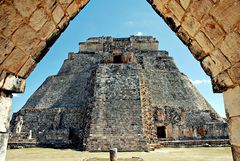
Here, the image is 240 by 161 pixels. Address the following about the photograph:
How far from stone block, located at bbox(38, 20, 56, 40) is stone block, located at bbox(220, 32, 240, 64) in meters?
1.85

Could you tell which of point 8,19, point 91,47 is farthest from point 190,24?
point 91,47

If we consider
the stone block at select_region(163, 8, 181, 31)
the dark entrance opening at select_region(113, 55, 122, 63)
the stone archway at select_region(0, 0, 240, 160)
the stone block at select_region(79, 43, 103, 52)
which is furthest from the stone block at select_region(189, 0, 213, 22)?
the stone block at select_region(79, 43, 103, 52)

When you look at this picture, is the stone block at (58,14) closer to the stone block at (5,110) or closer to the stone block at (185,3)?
the stone block at (5,110)

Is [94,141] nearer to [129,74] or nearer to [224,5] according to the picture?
[129,74]

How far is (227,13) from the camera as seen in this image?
2.07m

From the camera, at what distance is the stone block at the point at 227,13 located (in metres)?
1.99

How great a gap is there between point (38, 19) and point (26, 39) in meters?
0.25

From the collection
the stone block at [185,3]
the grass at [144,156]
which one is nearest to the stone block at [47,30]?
the stone block at [185,3]

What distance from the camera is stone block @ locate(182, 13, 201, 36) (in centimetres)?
243

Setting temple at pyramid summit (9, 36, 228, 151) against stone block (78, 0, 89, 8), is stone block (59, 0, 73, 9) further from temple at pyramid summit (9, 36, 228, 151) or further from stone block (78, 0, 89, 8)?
temple at pyramid summit (9, 36, 228, 151)

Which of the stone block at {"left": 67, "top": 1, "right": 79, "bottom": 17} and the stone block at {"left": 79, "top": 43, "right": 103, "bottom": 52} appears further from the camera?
the stone block at {"left": 79, "top": 43, "right": 103, "bottom": 52}

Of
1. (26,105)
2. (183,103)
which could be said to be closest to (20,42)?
(183,103)

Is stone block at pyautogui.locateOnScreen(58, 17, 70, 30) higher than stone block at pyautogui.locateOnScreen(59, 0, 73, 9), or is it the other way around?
stone block at pyautogui.locateOnScreen(59, 0, 73, 9)

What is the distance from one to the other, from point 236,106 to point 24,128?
63.4 feet
